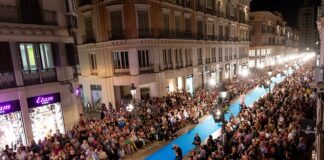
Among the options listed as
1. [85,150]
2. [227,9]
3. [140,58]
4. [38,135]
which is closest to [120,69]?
[140,58]

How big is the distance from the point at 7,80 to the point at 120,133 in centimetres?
702

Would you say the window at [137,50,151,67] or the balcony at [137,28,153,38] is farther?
the window at [137,50,151,67]

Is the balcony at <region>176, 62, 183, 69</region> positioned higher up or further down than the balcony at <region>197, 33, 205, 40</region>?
further down

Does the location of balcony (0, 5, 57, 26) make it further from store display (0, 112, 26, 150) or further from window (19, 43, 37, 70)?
store display (0, 112, 26, 150)

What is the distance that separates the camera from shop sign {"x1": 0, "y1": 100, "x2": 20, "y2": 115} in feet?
44.1

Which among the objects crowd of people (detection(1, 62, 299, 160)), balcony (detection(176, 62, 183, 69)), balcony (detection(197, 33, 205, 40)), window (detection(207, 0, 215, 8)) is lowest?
crowd of people (detection(1, 62, 299, 160))

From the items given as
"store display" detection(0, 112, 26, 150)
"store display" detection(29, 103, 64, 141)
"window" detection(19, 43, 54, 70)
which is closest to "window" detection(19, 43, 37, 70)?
"window" detection(19, 43, 54, 70)

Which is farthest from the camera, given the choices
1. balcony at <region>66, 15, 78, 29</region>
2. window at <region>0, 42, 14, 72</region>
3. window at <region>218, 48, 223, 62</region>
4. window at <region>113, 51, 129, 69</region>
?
window at <region>218, 48, 223, 62</region>

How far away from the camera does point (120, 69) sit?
78.1 feet

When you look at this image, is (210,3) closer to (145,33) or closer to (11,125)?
(145,33)

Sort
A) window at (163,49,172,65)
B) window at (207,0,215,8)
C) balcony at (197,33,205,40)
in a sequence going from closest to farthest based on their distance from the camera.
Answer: window at (163,49,172,65)
balcony at (197,33,205,40)
window at (207,0,215,8)

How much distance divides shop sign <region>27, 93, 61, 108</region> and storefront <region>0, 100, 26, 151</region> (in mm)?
745

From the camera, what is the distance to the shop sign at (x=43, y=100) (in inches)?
582

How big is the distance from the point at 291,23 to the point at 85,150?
359 feet
